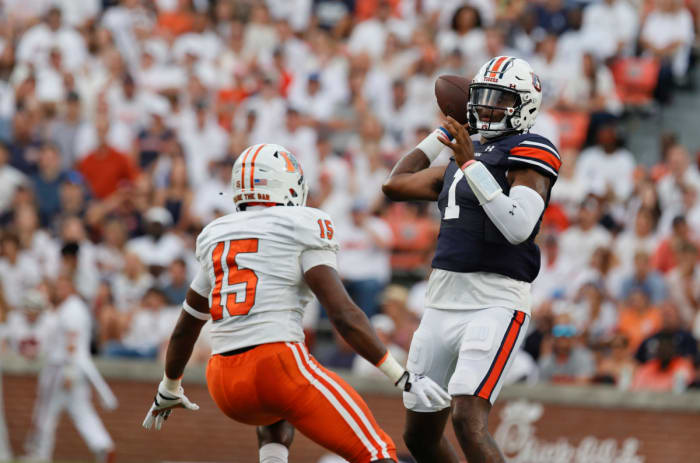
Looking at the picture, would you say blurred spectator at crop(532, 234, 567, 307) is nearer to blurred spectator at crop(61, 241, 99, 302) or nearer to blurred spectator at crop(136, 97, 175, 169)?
blurred spectator at crop(61, 241, 99, 302)

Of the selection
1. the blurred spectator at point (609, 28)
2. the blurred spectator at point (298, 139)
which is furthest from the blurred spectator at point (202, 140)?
the blurred spectator at point (609, 28)

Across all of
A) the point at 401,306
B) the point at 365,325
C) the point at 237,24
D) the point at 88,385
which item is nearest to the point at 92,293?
the point at 88,385

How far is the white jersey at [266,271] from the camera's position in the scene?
5.63 meters

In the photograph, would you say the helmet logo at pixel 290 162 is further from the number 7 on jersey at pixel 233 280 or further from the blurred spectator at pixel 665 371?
the blurred spectator at pixel 665 371

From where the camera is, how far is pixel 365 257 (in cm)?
1284

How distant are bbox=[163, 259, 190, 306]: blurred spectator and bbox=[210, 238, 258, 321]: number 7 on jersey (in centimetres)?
684

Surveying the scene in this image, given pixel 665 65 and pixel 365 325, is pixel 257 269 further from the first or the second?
pixel 665 65

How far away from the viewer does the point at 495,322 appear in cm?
598

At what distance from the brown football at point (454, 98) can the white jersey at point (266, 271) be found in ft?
3.77

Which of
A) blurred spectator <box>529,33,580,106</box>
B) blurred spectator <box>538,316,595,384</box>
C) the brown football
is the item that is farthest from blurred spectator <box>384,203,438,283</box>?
the brown football

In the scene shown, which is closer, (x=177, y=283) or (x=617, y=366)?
(x=617, y=366)

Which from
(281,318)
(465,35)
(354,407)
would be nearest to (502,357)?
(354,407)

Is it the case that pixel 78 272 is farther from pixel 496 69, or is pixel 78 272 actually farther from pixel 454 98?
pixel 496 69

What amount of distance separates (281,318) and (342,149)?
9.50 metres
